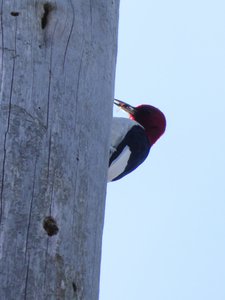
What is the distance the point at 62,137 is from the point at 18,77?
0.21 meters

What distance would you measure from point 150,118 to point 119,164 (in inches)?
49.5

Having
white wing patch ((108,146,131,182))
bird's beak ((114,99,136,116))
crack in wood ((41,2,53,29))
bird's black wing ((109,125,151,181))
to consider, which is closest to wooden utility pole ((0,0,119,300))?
crack in wood ((41,2,53,29))

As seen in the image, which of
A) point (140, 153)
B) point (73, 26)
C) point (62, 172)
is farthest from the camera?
point (140, 153)

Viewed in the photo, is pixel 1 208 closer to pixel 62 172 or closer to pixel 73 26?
pixel 62 172

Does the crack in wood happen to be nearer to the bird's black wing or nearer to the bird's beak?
the bird's black wing

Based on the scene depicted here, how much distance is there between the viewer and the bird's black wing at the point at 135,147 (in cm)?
515

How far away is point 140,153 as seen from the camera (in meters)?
5.33

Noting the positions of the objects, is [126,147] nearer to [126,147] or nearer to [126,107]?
[126,147]

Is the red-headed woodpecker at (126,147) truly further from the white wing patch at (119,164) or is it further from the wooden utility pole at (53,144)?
the wooden utility pole at (53,144)

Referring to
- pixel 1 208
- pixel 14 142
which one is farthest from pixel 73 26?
pixel 1 208

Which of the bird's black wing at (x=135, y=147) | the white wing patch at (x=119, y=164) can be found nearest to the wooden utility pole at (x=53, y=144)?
the white wing patch at (x=119, y=164)

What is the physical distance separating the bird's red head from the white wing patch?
1.03 m

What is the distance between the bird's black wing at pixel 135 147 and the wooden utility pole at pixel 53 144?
7.08 feet

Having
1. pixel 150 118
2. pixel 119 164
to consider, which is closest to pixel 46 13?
pixel 119 164
